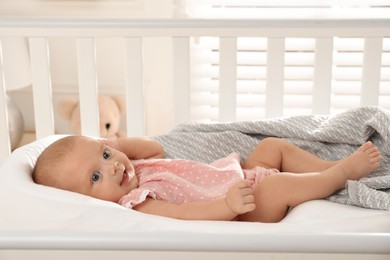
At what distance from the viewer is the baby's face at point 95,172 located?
1.17 m

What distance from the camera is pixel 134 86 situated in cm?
154

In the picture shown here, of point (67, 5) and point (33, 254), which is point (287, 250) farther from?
point (67, 5)

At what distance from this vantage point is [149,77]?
2.20m

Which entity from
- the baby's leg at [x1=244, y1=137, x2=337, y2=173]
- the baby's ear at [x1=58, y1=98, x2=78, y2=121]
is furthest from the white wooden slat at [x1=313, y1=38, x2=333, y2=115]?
the baby's ear at [x1=58, y1=98, x2=78, y2=121]

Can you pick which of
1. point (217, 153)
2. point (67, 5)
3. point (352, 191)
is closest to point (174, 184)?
point (217, 153)

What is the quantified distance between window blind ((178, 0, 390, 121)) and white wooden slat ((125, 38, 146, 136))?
61 cm

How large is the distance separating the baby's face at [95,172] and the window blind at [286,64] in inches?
37.8

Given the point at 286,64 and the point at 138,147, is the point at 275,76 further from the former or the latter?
the point at 286,64

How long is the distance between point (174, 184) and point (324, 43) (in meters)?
0.53

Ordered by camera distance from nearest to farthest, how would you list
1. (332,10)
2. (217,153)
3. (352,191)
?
(352,191), (217,153), (332,10)

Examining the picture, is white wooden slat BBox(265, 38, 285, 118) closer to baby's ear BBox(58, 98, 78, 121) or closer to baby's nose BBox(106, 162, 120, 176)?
baby's nose BBox(106, 162, 120, 176)

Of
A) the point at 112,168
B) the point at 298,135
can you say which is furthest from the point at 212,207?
the point at 298,135

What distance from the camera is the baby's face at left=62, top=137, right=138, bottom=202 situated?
1.17 metres

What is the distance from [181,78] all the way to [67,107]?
66cm
